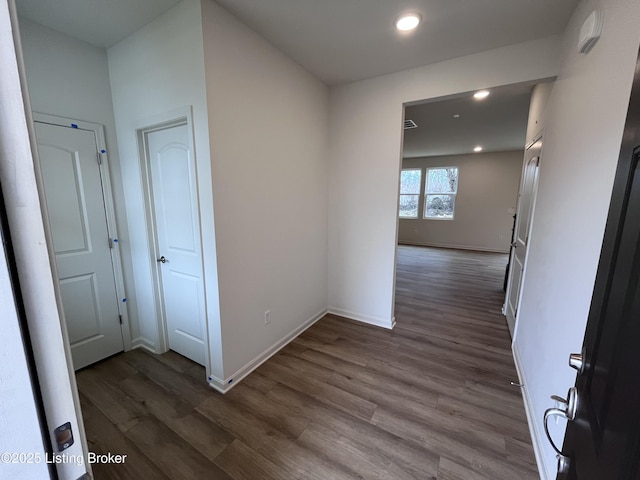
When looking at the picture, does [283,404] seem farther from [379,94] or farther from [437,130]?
[437,130]

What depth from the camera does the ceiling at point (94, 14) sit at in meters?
1.65

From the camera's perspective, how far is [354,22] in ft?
6.05

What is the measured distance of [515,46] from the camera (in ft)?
6.79

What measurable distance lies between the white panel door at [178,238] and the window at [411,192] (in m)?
7.17

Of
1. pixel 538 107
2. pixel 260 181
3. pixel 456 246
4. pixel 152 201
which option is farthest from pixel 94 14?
pixel 456 246

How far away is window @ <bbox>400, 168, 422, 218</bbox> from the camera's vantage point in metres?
8.04

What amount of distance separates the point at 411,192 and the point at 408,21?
683 centimetres

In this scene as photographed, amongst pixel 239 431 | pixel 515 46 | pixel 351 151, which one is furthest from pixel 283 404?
pixel 515 46

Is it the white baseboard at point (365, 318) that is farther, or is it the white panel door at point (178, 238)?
the white baseboard at point (365, 318)

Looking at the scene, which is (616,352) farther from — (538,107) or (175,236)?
(538,107)

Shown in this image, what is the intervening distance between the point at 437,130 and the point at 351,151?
112 inches

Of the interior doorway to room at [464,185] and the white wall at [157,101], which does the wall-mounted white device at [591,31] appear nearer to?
the white wall at [157,101]

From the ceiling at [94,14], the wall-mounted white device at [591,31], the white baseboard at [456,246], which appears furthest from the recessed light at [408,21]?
the white baseboard at [456,246]

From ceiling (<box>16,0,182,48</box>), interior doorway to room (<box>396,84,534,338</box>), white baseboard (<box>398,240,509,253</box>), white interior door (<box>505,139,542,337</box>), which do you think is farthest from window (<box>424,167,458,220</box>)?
ceiling (<box>16,0,182,48</box>)
